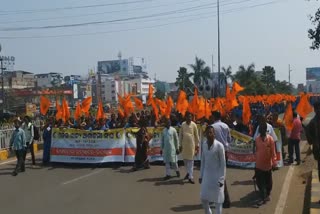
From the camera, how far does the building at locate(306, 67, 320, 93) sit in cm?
13150

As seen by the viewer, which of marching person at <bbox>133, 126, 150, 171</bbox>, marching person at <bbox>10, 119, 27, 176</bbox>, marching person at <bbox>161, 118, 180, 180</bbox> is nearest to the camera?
marching person at <bbox>161, 118, 180, 180</bbox>

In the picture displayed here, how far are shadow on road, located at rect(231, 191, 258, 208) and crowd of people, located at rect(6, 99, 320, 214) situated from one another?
17 cm

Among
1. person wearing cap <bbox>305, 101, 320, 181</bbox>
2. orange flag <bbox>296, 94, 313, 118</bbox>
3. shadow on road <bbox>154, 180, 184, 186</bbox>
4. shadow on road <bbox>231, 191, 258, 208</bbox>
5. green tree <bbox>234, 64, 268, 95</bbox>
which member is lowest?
shadow on road <bbox>231, 191, 258, 208</bbox>

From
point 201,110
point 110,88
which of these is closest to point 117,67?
point 110,88

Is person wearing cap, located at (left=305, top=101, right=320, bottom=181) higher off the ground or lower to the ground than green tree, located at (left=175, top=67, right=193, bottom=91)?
lower

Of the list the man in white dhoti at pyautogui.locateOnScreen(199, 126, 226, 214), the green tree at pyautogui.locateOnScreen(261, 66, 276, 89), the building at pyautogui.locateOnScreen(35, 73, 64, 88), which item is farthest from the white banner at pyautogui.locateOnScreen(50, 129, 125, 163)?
the building at pyautogui.locateOnScreen(35, 73, 64, 88)

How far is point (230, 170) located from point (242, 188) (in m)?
2.87

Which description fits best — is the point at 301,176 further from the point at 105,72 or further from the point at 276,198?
the point at 105,72

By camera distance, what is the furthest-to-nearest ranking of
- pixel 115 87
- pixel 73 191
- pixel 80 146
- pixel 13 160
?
1. pixel 115 87
2. pixel 13 160
3. pixel 80 146
4. pixel 73 191

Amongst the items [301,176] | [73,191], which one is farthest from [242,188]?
[73,191]

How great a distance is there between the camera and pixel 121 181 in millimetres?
12680

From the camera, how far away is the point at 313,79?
133 m

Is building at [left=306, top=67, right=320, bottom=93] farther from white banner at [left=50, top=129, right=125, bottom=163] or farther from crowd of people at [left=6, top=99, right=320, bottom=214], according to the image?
white banner at [left=50, top=129, right=125, bottom=163]

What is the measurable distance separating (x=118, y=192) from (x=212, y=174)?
4.25m
